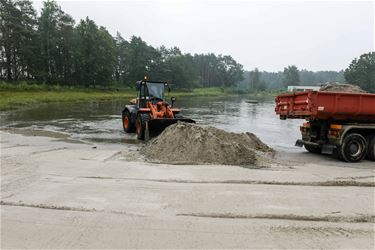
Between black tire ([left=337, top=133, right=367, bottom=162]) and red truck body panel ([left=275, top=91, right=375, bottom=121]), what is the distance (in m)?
0.63

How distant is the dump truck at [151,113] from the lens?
572 inches

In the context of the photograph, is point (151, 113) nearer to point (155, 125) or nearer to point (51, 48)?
point (155, 125)

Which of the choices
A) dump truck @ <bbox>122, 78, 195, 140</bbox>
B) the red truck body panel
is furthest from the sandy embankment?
dump truck @ <bbox>122, 78, 195, 140</bbox>

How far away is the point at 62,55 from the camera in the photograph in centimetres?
6819

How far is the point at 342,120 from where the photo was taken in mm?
11367

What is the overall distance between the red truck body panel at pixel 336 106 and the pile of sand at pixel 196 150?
1.83 metres

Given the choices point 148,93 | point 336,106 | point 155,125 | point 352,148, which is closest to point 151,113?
point 155,125

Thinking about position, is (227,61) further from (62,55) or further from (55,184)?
(55,184)

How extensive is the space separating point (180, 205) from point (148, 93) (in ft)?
35.4

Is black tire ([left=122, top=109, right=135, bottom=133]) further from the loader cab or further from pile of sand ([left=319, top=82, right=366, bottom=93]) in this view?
pile of sand ([left=319, top=82, right=366, bottom=93])

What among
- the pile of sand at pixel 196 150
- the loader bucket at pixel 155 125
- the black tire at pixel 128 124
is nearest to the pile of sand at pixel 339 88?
the pile of sand at pixel 196 150

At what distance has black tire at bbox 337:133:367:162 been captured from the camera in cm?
1102

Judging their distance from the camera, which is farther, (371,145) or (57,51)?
(57,51)

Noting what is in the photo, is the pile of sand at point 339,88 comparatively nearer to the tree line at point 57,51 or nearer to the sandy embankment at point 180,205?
the sandy embankment at point 180,205
